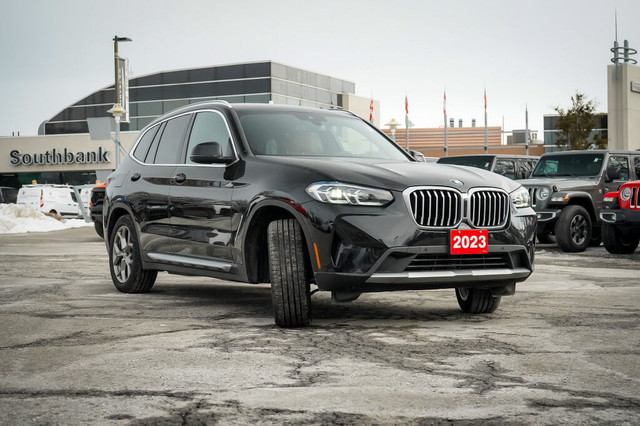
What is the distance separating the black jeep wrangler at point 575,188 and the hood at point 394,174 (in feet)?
31.4

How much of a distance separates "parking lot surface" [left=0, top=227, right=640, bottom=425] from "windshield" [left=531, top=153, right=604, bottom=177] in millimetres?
8782

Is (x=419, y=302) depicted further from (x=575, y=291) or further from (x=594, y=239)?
(x=594, y=239)

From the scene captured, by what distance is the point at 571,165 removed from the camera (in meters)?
18.0

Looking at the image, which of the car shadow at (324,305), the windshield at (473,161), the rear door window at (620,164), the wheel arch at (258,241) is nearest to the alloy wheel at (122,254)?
the car shadow at (324,305)

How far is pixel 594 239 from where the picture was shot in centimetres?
1855

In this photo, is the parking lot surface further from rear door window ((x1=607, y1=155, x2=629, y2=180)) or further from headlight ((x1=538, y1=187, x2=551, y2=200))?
rear door window ((x1=607, y1=155, x2=629, y2=180))

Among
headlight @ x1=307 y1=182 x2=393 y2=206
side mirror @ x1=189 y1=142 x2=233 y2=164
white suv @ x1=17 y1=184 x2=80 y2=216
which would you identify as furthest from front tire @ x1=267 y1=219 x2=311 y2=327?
white suv @ x1=17 y1=184 x2=80 y2=216

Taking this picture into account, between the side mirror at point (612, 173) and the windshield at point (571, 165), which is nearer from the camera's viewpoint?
the side mirror at point (612, 173)

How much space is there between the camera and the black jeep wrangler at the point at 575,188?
651 inches

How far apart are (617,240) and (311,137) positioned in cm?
918

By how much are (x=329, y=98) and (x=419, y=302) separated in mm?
60725

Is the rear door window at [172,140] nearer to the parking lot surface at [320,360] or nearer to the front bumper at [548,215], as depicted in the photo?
the parking lot surface at [320,360]

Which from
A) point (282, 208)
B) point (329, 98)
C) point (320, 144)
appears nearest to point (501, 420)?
point (282, 208)

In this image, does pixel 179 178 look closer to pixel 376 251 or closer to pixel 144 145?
pixel 144 145
